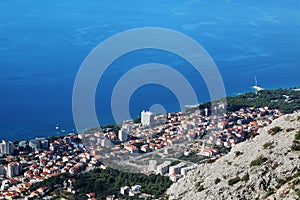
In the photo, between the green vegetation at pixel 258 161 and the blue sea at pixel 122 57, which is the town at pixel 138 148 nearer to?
the blue sea at pixel 122 57

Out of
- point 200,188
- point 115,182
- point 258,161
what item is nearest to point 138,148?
point 115,182

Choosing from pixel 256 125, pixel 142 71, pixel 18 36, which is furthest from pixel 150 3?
pixel 256 125

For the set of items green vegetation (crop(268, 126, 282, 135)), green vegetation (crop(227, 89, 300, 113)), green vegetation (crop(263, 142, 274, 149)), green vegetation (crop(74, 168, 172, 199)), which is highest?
green vegetation (crop(227, 89, 300, 113))

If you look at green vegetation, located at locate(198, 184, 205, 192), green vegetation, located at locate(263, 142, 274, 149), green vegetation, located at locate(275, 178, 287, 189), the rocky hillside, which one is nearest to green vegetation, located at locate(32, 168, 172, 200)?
the rocky hillside

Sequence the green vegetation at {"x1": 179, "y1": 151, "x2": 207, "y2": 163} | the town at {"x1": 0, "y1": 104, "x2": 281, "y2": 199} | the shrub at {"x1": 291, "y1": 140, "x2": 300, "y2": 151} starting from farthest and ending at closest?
the green vegetation at {"x1": 179, "y1": 151, "x2": 207, "y2": 163} < the town at {"x1": 0, "y1": 104, "x2": 281, "y2": 199} < the shrub at {"x1": 291, "y1": 140, "x2": 300, "y2": 151}

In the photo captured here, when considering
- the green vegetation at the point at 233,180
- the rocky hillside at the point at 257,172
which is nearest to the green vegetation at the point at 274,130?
the rocky hillside at the point at 257,172

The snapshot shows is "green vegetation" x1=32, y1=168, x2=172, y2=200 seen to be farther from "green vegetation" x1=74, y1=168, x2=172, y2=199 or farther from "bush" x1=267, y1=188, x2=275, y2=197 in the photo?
"bush" x1=267, y1=188, x2=275, y2=197
